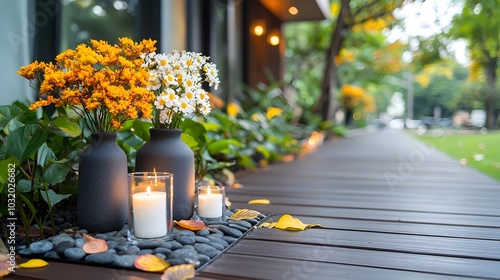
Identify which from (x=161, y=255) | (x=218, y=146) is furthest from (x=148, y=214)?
(x=218, y=146)

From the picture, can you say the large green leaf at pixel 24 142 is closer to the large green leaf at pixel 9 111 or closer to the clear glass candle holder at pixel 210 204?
the large green leaf at pixel 9 111

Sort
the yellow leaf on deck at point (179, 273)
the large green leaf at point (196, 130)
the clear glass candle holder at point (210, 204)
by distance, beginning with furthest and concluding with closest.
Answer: the large green leaf at point (196, 130), the clear glass candle holder at point (210, 204), the yellow leaf on deck at point (179, 273)

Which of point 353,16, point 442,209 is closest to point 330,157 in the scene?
point 442,209

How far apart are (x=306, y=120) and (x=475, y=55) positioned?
412 cm

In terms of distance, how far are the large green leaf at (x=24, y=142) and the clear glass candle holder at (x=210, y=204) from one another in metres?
0.48

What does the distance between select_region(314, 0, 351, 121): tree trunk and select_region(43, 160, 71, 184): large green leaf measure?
4952 millimetres

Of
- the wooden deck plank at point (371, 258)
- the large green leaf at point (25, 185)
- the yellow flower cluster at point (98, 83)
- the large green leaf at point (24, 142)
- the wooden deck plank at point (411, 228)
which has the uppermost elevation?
the yellow flower cluster at point (98, 83)

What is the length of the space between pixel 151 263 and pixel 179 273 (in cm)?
8

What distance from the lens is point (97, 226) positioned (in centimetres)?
122

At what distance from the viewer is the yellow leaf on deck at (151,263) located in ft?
3.18

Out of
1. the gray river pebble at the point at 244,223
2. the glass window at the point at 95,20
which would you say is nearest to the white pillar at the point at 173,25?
the glass window at the point at 95,20

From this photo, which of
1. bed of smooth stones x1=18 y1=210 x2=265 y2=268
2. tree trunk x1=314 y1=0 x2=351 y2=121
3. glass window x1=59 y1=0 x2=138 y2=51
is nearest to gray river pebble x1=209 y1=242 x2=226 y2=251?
bed of smooth stones x1=18 y1=210 x2=265 y2=268

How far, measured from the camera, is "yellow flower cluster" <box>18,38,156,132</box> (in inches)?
45.0

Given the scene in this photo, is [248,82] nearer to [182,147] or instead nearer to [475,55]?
[475,55]
